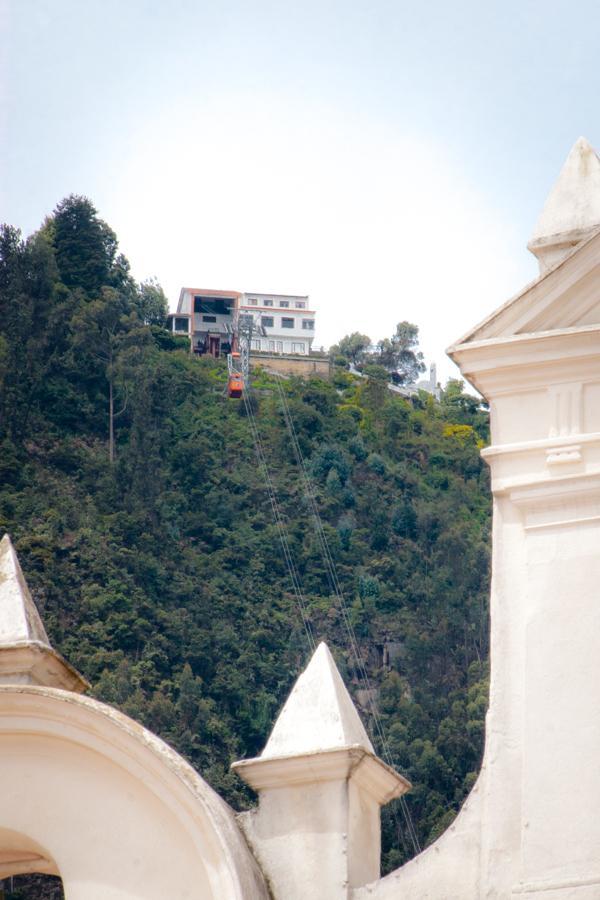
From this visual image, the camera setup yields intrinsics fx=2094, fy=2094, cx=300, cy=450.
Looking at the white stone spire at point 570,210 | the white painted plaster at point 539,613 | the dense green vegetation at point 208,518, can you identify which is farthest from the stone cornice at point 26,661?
the dense green vegetation at point 208,518

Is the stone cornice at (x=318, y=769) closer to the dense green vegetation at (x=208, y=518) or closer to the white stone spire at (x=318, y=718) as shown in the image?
the white stone spire at (x=318, y=718)

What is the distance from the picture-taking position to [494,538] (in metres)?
9.84

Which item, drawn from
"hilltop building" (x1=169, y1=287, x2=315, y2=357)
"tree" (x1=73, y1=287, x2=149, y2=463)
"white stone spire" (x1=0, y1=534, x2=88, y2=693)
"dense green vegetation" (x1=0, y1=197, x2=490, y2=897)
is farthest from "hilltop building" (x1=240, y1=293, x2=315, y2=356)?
"white stone spire" (x1=0, y1=534, x2=88, y2=693)

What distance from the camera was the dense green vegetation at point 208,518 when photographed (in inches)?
3307

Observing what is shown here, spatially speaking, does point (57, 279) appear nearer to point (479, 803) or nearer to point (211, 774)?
point (211, 774)

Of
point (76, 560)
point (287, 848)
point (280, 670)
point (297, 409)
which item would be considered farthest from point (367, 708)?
point (287, 848)

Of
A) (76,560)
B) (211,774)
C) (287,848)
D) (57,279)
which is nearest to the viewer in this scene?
(287,848)

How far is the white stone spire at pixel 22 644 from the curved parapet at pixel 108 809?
299 millimetres

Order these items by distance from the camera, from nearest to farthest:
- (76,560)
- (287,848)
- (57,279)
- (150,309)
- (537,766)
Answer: (537,766), (287,848), (76,560), (57,279), (150,309)

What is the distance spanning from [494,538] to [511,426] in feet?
1.80

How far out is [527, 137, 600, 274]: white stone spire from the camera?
1019 cm

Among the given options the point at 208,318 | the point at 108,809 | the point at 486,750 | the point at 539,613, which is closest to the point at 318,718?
the point at 486,750

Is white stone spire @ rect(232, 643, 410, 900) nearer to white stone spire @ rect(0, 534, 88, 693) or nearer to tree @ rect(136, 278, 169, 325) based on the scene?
white stone spire @ rect(0, 534, 88, 693)

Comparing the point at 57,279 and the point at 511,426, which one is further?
the point at 57,279
